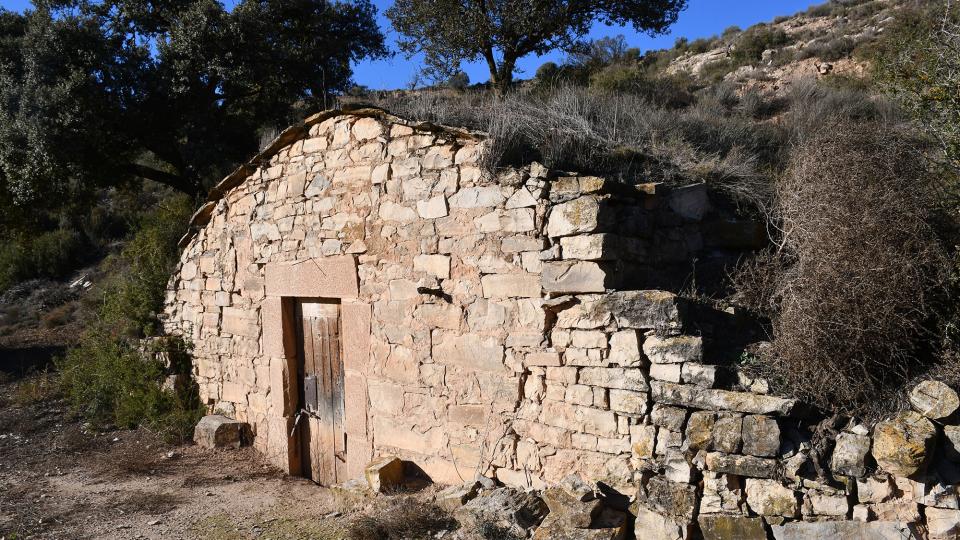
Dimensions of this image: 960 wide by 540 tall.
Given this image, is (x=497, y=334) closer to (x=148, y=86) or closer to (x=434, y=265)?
(x=434, y=265)

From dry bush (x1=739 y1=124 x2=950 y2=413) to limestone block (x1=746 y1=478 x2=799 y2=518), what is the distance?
0.46 m

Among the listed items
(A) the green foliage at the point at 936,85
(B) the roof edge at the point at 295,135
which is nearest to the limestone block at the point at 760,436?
(A) the green foliage at the point at 936,85

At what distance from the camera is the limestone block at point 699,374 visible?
11.4 feet

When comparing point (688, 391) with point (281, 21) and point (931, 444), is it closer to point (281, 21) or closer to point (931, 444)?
point (931, 444)

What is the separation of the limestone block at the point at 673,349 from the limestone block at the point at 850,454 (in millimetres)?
748

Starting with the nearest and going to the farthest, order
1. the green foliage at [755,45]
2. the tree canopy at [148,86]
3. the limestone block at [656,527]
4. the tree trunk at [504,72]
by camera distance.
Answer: the limestone block at [656,527] → the tree canopy at [148,86] → the tree trunk at [504,72] → the green foliage at [755,45]

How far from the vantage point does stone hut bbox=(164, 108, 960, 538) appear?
3.40 m

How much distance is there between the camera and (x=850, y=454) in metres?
3.07

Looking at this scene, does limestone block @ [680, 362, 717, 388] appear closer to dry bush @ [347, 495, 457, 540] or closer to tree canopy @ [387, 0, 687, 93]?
dry bush @ [347, 495, 457, 540]

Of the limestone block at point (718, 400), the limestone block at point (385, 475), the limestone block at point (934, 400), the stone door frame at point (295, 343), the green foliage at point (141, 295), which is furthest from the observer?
the green foliage at point (141, 295)

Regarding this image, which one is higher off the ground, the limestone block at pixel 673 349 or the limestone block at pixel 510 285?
the limestone block at pixel 510 285

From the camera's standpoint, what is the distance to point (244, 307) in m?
6.68

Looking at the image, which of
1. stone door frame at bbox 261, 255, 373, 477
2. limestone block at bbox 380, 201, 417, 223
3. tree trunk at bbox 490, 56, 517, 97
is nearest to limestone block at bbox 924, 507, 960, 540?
limestone block at bbox 380, 201, 417, 223

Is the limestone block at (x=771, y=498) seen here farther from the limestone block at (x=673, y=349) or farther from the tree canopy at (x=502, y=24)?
the tree canopy at (x=502, y=24)
